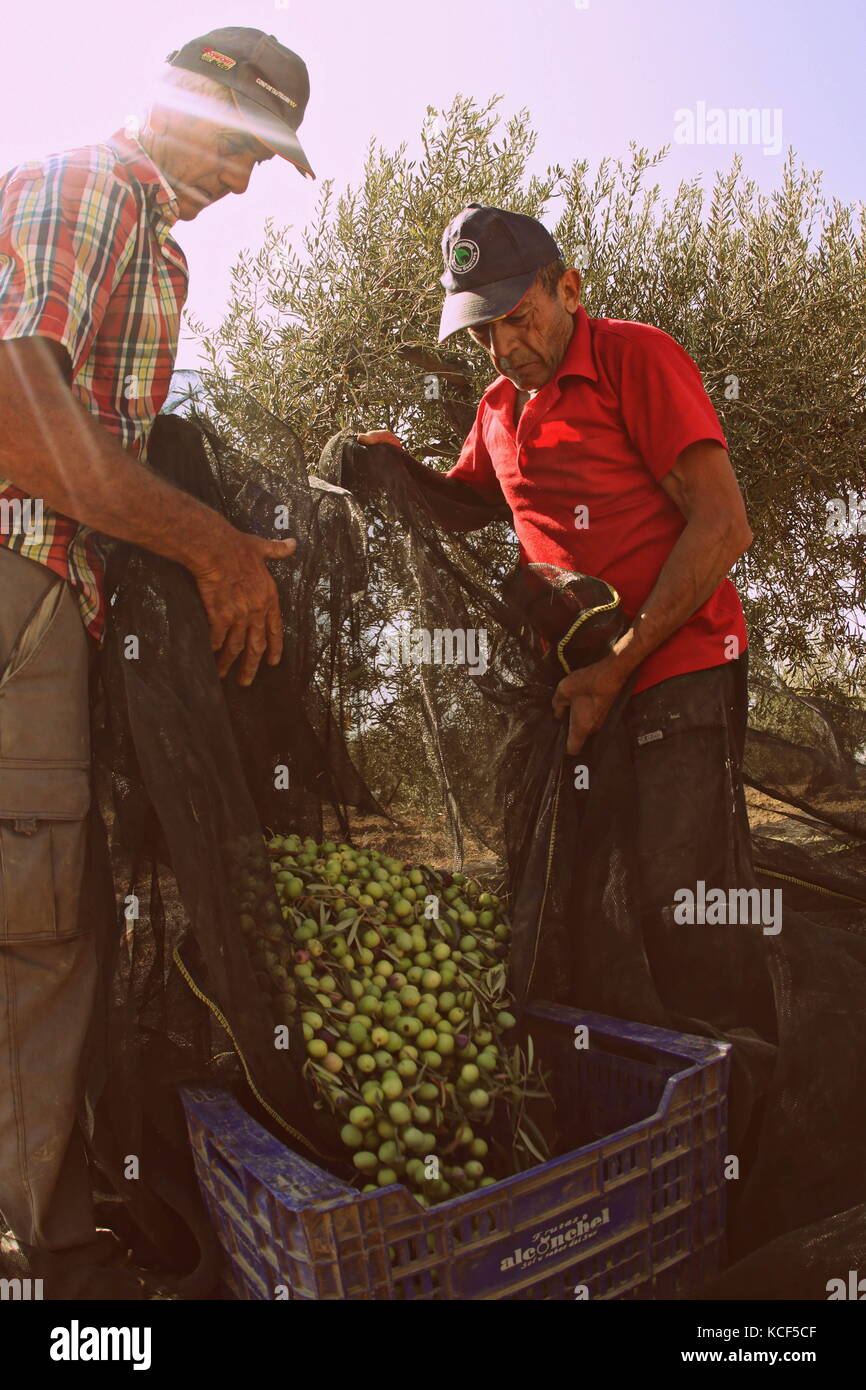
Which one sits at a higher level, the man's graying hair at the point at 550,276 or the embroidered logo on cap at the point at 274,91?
the embroidered logo on cap at the point at 274,91

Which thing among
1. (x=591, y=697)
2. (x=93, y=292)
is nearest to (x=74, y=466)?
(x=93, y=292)

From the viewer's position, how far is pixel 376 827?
9.37 feet

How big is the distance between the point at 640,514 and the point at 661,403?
1.04 feet

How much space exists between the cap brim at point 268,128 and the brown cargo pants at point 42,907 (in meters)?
1.24

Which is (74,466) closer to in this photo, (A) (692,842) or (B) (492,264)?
(B) (492,264)

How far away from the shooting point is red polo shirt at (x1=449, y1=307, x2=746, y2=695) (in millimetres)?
2783

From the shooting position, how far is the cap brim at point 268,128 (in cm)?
246

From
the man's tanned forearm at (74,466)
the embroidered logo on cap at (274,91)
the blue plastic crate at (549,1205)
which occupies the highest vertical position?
the embroidered logo on cap at (274,91)

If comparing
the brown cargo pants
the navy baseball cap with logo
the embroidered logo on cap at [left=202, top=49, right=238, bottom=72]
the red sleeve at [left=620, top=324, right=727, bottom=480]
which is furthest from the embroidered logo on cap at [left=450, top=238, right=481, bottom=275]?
the brown cargo pants

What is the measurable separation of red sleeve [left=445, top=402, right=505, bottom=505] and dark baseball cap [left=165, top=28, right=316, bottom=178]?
3.61ft

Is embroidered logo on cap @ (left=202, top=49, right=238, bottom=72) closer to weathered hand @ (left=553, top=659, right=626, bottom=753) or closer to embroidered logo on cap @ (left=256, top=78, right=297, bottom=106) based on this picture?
embroidered logo on cap @ (left=256, top=78, right=297, bottom=106)

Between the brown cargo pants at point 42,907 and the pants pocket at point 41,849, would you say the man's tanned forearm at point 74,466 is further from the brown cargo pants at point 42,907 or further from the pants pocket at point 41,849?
the pants pocket at point 41,849

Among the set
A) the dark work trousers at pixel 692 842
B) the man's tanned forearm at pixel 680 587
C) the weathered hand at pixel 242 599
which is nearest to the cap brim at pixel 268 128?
the weathered hand at pixel 242 599

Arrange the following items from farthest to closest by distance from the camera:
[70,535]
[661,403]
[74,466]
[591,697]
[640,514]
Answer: [640,514]
[661,403]
[591,697]
[70,535]
[74,466]
